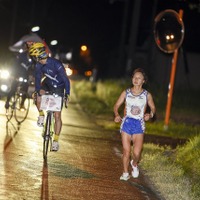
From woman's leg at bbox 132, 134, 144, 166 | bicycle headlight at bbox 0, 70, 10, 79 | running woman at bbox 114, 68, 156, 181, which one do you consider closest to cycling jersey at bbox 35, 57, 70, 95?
running woman at bbox 114, 68, 156, 181

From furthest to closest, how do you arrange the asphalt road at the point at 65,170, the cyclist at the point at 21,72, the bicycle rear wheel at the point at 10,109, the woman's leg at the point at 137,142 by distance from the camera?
1. the cyclist at the point at 21,72
2. the bicycle rear wheel at the point at 10,109
3. the woman's leg at the point at 137,142
4. the asphalt road at the point at 65,170

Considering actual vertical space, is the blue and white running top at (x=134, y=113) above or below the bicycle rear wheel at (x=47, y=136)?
above

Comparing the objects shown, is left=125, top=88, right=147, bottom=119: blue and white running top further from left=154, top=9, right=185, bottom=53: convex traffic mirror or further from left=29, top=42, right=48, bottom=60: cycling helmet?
left=154, top=9, right=185, bottom=53: convex traffic mirror

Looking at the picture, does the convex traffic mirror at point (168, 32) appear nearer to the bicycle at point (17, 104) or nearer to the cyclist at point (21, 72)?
the cyclist at point (21, 72)

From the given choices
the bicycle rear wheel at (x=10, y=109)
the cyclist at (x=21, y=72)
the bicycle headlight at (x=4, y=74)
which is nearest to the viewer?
the bicycle rear wheel at (x=10, y=109)

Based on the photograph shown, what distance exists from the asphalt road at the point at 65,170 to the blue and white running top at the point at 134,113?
822 mm

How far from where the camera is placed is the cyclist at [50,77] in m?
11.0

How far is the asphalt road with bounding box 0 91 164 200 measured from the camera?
8492mm

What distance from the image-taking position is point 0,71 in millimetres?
21078

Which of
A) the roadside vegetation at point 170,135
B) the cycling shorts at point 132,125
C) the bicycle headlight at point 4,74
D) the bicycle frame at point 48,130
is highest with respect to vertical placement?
the cycling shorts at point 132,125

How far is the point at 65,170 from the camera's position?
10.1 m

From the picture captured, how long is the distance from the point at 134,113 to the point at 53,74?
2077 mm

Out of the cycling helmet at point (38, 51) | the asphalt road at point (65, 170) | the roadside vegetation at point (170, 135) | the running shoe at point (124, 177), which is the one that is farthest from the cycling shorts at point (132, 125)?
the cycling helmet at point (38, 51)

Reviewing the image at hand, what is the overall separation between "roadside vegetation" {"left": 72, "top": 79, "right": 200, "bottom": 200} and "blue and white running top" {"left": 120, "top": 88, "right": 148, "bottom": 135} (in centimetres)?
93
